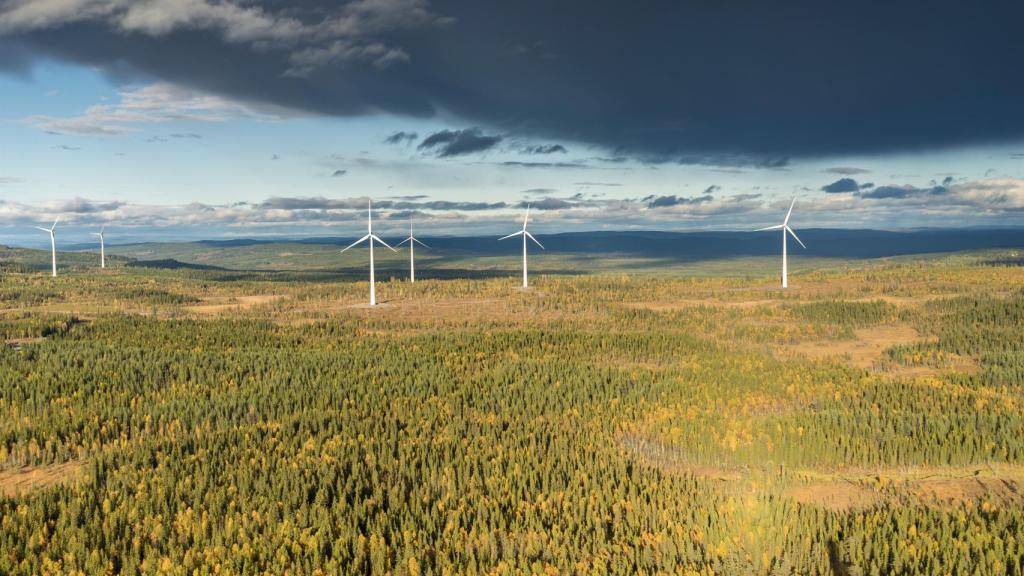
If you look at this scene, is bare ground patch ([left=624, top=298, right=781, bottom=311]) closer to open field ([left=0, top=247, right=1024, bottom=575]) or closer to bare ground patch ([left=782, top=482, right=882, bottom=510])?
open field ([left=0, top=247, right=1024, bottom=575])

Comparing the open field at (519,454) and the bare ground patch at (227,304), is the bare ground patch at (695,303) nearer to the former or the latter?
the open field at (519,454)

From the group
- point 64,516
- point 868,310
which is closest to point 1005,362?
point 868,310

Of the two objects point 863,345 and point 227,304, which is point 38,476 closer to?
point 863,345

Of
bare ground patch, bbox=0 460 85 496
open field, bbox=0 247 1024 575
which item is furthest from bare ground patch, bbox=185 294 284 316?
bare ground patch, bbox=0 460 85 496

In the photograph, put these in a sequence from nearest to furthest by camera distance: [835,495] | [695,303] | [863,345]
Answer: [835,495], [863,345], [695,303]

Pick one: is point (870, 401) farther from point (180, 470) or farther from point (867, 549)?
point (180, 470)

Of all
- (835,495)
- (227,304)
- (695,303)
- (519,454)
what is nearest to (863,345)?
(695,303)
